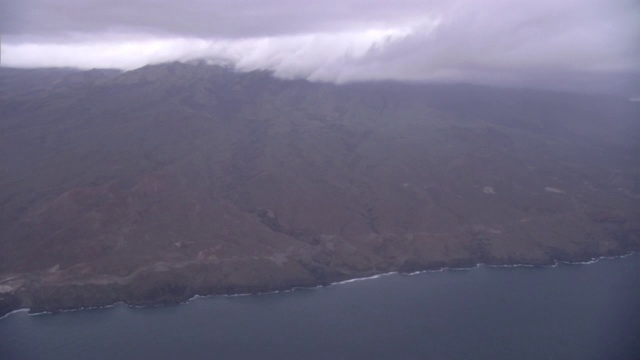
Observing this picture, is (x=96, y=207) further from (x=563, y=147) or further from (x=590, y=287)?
(x=563, y=147)

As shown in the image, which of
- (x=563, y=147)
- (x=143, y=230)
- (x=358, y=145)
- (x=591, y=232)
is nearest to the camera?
(x=143, y=230)

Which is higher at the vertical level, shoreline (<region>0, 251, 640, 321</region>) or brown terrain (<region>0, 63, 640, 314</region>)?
brown terrain (<region>0, 63, 640, 314</region>)

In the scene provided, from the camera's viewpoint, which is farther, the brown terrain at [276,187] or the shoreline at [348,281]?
the brown terrain at [276,187]

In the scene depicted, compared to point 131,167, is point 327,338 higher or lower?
lower

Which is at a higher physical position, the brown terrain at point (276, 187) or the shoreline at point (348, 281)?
the brown terrain at point (276, 187)

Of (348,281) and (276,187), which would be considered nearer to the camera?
(348,281)

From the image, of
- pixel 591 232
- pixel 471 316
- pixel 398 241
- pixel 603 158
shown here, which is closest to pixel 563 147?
pixel 603 158

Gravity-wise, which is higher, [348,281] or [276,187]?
[276,187]

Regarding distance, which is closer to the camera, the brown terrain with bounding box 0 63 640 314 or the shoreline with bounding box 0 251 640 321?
the shoreline with bounding box 0 251 640 321
